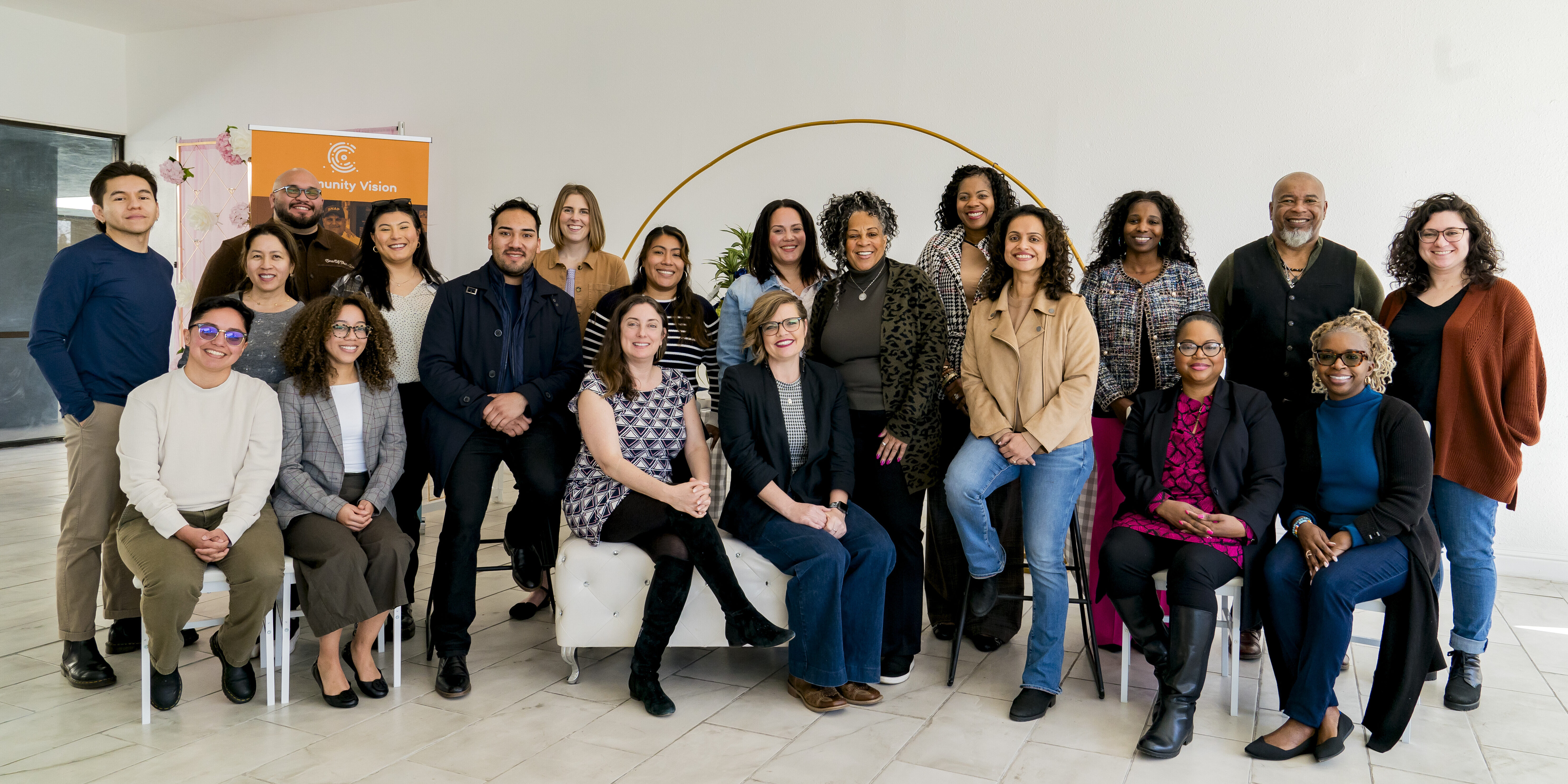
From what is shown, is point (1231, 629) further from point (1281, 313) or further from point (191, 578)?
point (191, 578)

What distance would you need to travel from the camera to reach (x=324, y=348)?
304cm

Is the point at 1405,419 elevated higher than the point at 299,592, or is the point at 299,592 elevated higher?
the point at 1405,419

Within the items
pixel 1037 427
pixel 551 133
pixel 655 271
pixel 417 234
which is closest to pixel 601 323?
pixel 655 271

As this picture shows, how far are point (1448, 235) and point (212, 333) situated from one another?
3676 millimetres

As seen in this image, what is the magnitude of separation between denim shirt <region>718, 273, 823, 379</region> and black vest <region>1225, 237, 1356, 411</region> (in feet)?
4.71

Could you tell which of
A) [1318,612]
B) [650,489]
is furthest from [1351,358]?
[650,489]

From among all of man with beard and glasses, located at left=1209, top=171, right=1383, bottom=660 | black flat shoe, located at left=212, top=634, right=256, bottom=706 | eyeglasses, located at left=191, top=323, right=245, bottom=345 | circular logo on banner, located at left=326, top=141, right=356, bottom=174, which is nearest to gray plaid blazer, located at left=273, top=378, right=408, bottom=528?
eyeglasses, located at left=191, top=323, right=245, bottom=345

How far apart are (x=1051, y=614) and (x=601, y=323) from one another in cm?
179

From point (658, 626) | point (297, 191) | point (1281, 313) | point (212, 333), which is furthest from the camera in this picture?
point (297, 191)

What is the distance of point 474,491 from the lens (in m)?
3.15

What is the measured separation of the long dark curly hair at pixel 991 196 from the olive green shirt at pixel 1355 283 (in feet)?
2.52

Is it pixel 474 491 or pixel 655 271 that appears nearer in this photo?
pixel 474 491

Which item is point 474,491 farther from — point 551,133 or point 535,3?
point 535,3

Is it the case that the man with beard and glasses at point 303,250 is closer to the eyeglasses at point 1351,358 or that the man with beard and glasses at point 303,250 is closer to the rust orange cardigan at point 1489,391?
the eyeglasses at point 1351,358
